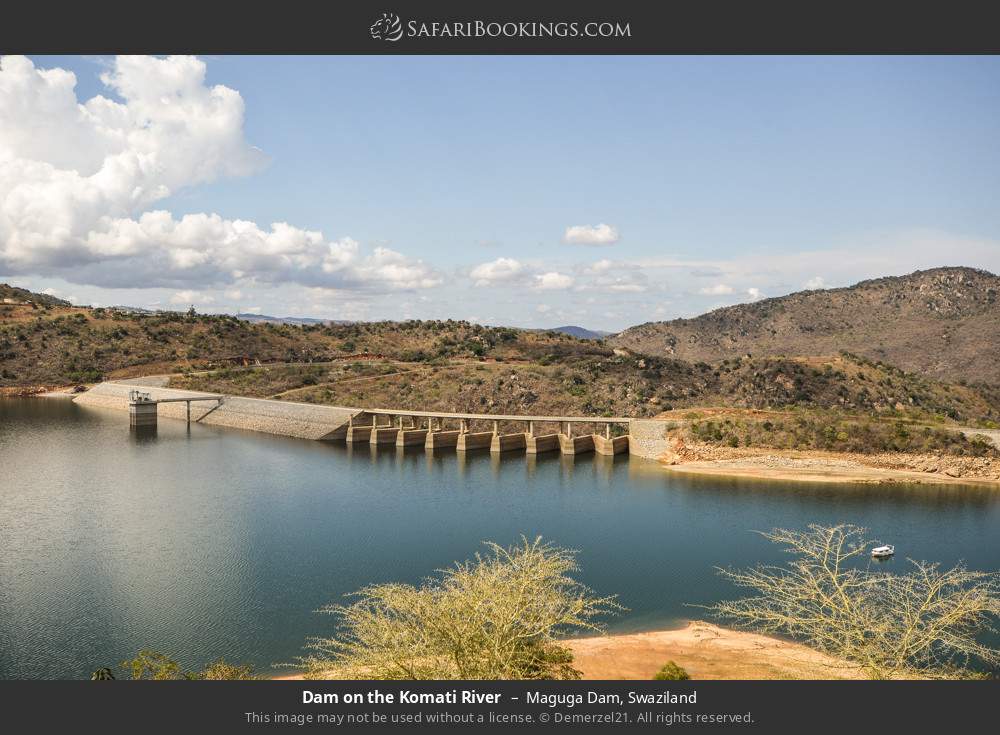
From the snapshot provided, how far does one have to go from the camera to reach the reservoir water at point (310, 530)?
1089 inches

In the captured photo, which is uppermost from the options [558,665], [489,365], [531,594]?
[489,365]

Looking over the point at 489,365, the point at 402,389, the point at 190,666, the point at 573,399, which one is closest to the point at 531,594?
the point at 190,666

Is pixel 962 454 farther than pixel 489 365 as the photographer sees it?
No

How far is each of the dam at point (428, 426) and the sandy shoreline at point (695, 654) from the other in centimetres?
3766

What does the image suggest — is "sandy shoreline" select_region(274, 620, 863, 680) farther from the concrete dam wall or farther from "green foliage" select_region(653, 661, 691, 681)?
the concrete dam wall

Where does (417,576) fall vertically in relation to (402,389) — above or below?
below

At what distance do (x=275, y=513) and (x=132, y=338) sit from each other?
91116mm

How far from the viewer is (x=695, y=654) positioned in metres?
25.7

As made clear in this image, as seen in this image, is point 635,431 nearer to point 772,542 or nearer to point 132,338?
point 772,542

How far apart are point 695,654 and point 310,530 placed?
2333 cm

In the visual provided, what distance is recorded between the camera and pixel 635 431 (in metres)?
67.6

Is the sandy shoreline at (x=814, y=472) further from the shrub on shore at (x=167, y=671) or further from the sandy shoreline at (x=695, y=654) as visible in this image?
the shrub on shore at (x=167, y=671)

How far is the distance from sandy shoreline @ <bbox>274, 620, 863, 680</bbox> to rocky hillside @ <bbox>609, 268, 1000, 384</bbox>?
92.5 m

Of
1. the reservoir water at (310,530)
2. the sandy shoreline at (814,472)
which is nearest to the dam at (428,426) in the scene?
the reservoir water at (310,530)
